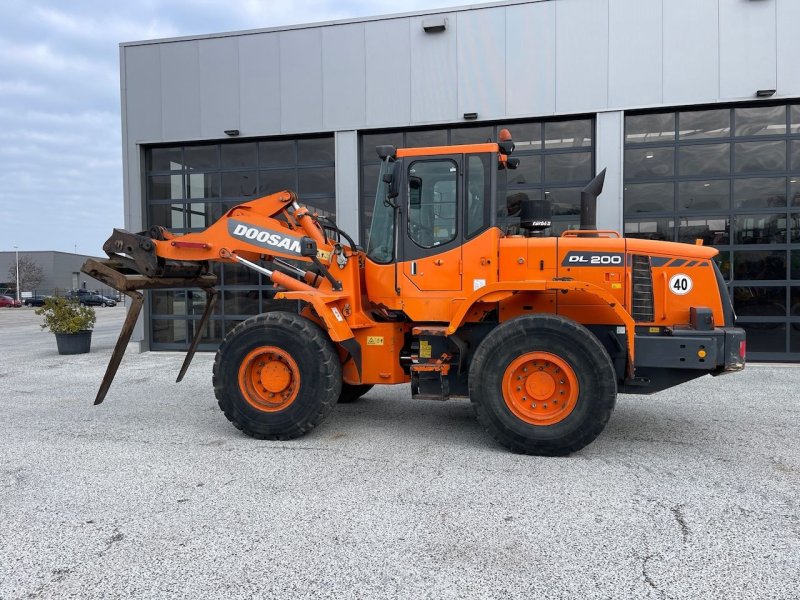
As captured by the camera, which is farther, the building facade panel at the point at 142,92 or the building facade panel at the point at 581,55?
the building facade panel at the point at 142,92

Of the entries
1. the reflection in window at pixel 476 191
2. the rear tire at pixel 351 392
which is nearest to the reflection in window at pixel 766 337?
the reflection in window at pixel 476 191

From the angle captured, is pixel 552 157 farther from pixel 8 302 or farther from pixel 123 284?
pixel 8 302

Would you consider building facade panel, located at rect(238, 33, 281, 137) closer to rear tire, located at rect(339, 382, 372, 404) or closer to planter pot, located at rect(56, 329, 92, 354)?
planter pot, located at rect(56, 329, 92, 354)

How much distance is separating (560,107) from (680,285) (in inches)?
236

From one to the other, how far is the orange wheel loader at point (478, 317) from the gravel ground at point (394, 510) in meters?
0.48

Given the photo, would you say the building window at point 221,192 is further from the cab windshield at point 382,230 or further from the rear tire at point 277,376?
the rear tire at point 277,376

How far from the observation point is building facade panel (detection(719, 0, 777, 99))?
8.99 metres

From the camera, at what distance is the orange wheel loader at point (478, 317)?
446 cm

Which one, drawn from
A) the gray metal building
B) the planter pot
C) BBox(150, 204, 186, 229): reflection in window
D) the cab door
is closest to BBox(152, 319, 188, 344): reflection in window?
the planter pot

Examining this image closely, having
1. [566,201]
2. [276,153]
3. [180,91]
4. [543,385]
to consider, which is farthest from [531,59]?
[543,385]

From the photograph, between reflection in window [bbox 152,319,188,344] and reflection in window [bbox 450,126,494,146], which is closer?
reflection in window [bbox 450,126,494,146]

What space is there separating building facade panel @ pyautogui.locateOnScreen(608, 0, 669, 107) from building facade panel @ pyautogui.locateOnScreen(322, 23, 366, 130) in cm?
474

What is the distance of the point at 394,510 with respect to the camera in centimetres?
345

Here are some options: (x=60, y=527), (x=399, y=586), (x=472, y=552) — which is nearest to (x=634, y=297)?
(x=472, y=552)
